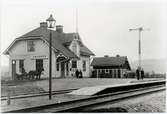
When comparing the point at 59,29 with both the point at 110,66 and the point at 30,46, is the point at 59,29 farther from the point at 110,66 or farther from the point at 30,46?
the point at 110,66

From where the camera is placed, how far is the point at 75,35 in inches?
1428

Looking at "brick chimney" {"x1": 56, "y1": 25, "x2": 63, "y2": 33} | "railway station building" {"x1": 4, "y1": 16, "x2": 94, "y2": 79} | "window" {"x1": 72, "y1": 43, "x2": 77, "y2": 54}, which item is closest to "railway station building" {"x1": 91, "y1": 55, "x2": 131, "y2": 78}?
"brick chimney" {"x1": 56, "y1": 25, "x2": 63, "y2": 33}

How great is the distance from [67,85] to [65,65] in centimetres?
1047

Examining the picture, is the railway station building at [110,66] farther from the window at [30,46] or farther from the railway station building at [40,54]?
the window at [30,46]

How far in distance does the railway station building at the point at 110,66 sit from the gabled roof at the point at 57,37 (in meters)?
10.9

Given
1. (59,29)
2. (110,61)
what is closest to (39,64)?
(59,29)

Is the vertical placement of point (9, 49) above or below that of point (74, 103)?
above

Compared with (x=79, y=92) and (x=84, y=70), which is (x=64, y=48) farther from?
(x=79, y=92)

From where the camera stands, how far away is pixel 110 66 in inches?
1905

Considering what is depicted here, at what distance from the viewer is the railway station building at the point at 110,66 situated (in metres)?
46.8

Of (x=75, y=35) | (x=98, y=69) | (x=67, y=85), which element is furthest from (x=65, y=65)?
(x=98, y=69)

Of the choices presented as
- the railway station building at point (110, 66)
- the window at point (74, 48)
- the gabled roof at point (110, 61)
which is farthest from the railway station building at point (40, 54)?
the gabled roof at point (110, 61)

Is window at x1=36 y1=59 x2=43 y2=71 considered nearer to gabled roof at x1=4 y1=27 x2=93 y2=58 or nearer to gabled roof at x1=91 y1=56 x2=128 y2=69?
gabled roof at x1=4 y1=27 x2=93 y2=58

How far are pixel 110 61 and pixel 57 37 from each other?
1516cm
